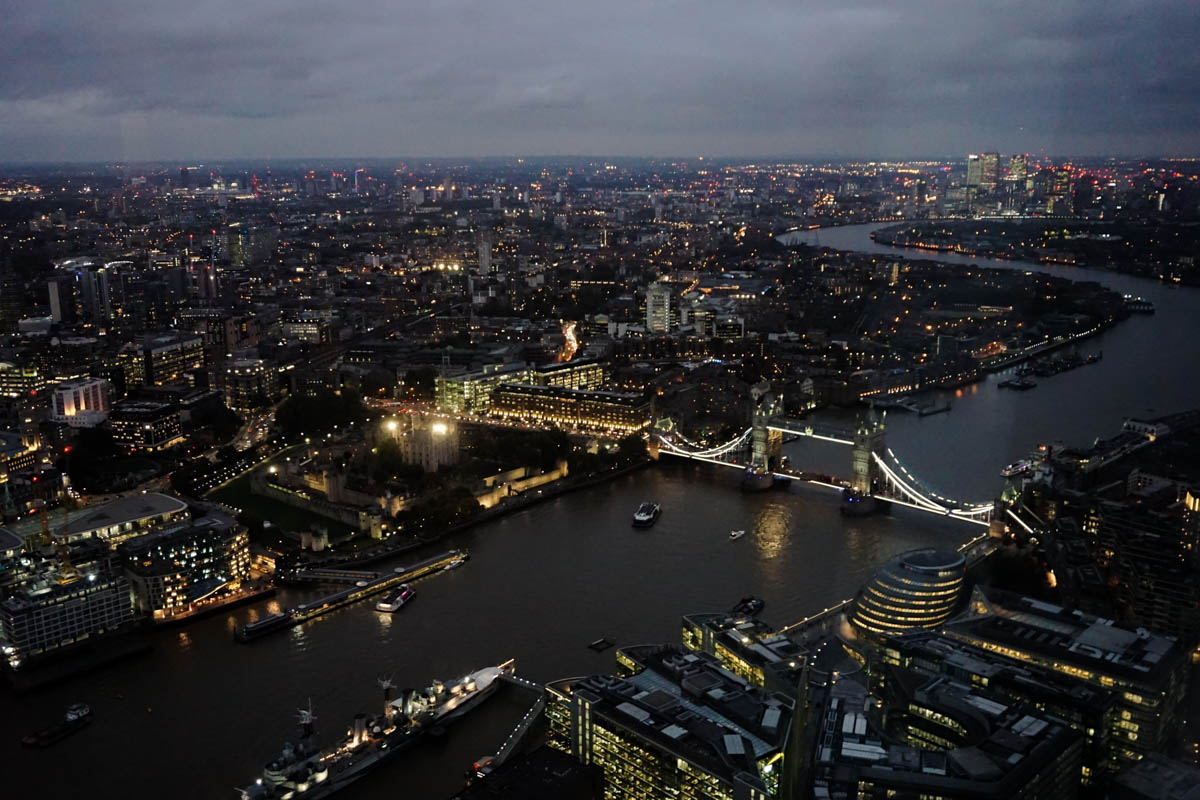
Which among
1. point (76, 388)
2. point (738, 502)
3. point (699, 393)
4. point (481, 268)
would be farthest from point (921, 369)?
point (481, 268)

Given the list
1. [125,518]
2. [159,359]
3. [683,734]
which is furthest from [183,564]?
[159,359]

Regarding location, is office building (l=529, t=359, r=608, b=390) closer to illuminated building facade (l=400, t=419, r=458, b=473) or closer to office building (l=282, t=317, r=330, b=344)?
illuminated building facade (l=400, t=419, r=458, b=473)

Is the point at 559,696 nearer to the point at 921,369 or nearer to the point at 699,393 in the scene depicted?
the point at 699,393

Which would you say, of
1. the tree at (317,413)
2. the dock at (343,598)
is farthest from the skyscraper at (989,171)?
the tree at (317,413)

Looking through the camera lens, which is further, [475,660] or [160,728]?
[475,660]

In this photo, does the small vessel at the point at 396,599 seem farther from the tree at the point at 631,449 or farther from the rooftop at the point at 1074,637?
the tree at the point at 631,449

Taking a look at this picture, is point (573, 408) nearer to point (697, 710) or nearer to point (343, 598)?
point (343, 598)

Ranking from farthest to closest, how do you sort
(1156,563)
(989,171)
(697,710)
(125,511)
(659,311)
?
(659,311), (989,171), (125,511), (1156,563), (697,710)
